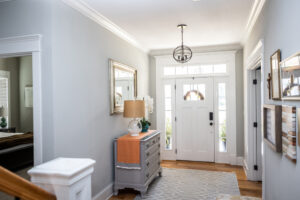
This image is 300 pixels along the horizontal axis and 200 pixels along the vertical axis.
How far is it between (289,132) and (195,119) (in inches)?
143

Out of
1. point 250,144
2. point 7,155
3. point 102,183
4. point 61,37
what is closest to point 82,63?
point 61,37

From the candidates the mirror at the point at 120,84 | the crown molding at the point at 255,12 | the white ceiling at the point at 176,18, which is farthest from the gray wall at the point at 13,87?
the crown molding at the point at 255,12

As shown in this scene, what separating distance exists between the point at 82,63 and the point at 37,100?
29.5 inches

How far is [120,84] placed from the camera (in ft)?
12.5

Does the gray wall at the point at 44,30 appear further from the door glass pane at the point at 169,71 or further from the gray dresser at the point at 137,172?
the door glass pane at the point at 169,71

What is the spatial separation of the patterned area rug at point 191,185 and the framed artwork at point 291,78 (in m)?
2.22

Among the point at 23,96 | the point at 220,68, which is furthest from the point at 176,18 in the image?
the point at 23,96

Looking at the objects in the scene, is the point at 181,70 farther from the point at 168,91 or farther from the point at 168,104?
the point at 168,104

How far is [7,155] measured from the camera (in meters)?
4.11

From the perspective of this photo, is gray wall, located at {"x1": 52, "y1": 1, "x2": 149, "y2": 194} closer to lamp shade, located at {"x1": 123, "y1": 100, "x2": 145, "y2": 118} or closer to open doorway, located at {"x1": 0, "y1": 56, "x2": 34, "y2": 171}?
lamp shade, located at {"x1": 123, "y1": 100, "x2": 145, "y2": 118}

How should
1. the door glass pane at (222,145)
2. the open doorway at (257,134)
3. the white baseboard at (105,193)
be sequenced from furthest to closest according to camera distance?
the door glass pane at (222,145) → the open doorway at (257,134) → the white baseboard at (105,193)

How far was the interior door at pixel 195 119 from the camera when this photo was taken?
5.16m

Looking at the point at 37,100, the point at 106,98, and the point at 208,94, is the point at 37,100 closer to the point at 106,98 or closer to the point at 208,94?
the point at 106,98

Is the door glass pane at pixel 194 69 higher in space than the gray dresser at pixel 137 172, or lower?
higher
